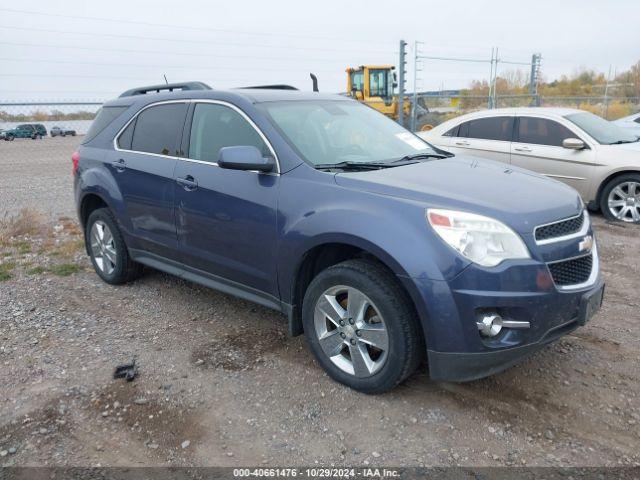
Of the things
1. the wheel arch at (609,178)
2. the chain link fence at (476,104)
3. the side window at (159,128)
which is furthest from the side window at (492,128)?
the chain link fence at (476,104)

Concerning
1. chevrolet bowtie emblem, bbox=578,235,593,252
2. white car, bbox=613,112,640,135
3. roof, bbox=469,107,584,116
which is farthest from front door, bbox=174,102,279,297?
white car, bbox=613,112,640,135

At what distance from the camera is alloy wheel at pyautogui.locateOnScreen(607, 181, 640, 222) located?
734 cm

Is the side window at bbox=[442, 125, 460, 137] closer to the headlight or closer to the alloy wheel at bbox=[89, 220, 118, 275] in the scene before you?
the alloy wheel at bbox=[89, 220, 118, 275]

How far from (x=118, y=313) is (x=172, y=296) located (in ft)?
1.67

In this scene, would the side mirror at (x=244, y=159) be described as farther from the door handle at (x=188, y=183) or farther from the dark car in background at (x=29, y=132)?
the dark car in background at (x=29, y=132)

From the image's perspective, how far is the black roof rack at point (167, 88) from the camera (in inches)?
188

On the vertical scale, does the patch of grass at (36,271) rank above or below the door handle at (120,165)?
below

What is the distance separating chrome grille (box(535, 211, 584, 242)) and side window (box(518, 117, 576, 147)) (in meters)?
5.05

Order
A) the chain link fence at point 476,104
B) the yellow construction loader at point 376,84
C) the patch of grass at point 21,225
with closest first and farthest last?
the patch of grass at point 21,225 → the chain link fence at point 476,104 → the yellow construction loader at point 376,84

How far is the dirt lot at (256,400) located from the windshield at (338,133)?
1399mm

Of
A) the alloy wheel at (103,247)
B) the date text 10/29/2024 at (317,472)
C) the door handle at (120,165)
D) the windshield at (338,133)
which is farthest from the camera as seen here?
the alloy wheel at (103,247)

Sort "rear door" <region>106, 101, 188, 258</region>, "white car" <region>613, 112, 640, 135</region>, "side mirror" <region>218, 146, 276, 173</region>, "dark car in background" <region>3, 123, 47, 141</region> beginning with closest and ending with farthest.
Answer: "side mirror" <region>218, 146, 276, 173</region>, "rear door" <region>106, 101, 188, 258</region>, "white car" <region>613, 112, 640, 135</region>, "dark car in background" <region>3, 123, 47, 141</region>

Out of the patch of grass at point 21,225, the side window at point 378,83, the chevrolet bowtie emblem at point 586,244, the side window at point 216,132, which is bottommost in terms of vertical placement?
the patch of grass at point 21,225

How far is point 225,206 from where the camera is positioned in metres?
3.78
